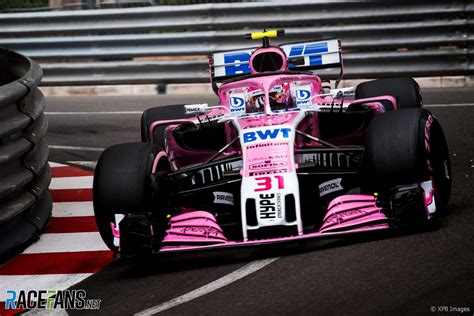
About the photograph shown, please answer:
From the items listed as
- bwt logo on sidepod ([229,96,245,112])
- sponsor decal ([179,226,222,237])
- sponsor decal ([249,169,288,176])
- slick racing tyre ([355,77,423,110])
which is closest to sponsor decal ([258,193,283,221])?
sponsor decal ([249,169,288,176])

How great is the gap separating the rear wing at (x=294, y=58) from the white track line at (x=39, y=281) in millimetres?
2680

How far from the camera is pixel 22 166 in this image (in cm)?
726

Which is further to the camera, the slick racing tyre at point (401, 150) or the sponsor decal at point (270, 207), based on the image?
the slick racing tyre at point (401, 150)

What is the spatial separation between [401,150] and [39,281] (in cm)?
245

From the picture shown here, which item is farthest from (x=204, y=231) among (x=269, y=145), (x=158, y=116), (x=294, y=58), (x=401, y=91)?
(x=294, y=58)

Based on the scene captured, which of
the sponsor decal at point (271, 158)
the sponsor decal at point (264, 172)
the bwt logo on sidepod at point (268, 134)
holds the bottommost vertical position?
the sponsor decal at point (264, 172)

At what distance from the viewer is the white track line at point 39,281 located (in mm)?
6359

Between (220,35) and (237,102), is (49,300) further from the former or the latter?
(220,35)

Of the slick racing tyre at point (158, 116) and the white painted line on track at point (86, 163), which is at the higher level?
the slick racing tyre at point (158, 116)

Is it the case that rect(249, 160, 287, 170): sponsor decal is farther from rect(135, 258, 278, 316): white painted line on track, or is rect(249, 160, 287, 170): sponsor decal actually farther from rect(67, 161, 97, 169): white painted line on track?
rect(67, 161, 97, 169): white painted line on track

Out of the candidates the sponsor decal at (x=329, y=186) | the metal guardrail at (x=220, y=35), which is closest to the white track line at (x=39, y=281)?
the sponsor decal at (x=329, y=186)

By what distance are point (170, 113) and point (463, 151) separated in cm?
263

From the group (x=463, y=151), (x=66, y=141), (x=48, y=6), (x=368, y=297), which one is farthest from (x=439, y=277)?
(x=48, y=6)

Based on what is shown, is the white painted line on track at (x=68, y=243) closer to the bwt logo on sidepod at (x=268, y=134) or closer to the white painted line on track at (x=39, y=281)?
the white painted line on track at (x=39, y=281)
